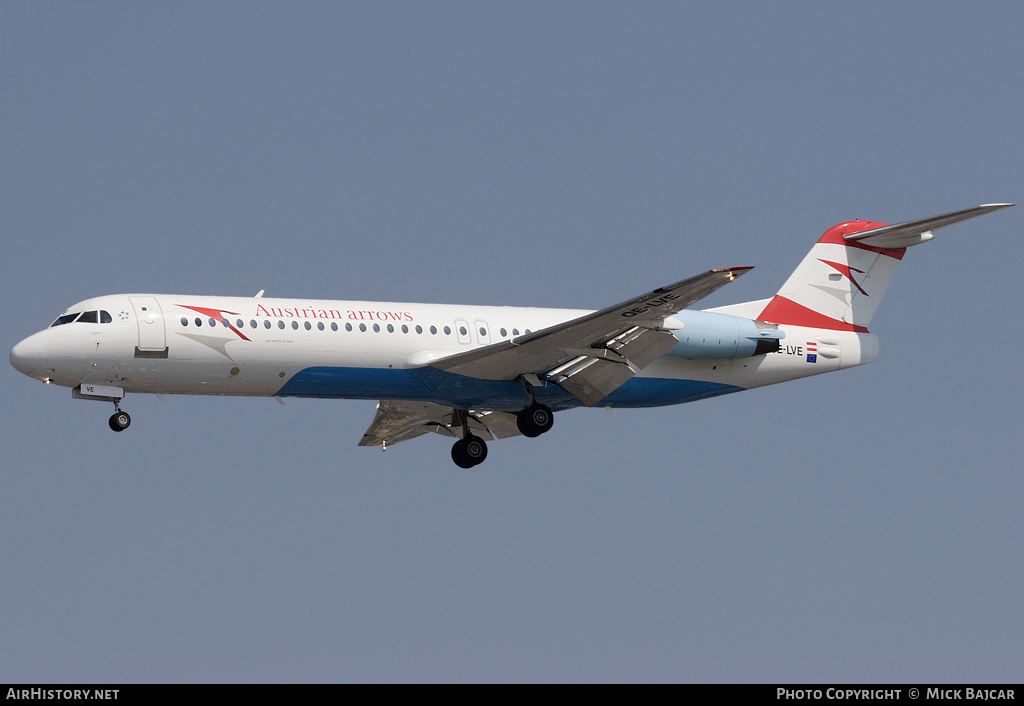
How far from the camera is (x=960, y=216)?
90.0 feet

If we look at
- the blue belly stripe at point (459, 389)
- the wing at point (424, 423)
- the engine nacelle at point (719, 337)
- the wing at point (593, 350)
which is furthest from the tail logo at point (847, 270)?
the wing at point (424, 423)

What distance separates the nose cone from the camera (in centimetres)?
2533

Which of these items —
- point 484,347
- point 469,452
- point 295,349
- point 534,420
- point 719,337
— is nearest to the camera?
point 295,349

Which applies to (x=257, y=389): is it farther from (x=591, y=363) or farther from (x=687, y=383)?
(x=687, y=383)

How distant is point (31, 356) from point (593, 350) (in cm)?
1072

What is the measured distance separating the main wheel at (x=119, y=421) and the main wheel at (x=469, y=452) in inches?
300

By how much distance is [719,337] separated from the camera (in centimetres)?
2864

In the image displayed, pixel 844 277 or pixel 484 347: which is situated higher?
pixel 844 277

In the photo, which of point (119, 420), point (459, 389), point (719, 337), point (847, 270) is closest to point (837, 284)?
point (847, 270)

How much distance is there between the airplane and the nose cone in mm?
26

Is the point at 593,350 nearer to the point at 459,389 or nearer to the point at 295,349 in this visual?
the point at 459,389

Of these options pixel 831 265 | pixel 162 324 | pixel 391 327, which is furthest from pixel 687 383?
pixel 162 324

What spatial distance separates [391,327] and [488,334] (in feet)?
7.29

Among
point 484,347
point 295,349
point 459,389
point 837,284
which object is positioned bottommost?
point 459,389
